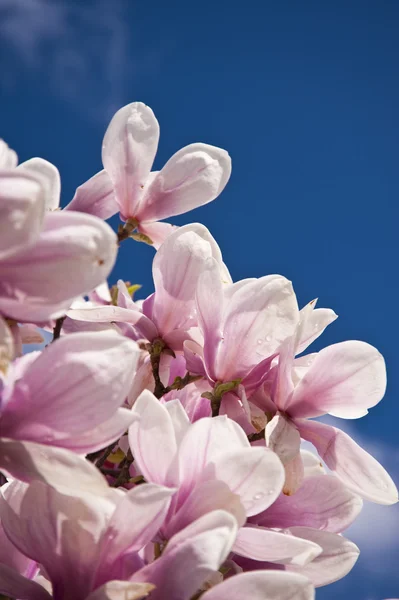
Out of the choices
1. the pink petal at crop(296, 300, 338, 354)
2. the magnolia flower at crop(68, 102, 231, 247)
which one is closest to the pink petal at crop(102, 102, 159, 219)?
the magnolia flower at crop(68, 102, 231, 247)

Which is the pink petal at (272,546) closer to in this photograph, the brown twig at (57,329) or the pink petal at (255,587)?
the pink petal at (255,587)

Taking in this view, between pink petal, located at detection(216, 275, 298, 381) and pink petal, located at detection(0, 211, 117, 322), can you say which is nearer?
pink petal, located at detection(0, 211, 117, 322)

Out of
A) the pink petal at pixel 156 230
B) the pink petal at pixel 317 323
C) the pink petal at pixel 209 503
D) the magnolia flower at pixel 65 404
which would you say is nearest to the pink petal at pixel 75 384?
the magnolia flower at pixel 65 404

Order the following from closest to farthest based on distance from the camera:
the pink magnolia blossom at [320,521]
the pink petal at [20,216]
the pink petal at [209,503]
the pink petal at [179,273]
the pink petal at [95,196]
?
the pink petal at [20,216] → the pink petal at [209,503] → the pink magnolia blossom at [320,521] → the pink petal at [179,273] → the pink petal at [95,196]

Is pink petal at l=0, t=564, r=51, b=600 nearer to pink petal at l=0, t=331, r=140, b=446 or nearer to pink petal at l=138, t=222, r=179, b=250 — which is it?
pink petal at l=0, t=331, r=140, b=446

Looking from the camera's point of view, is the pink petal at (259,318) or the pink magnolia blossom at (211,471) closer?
the pink magnolia blossom at (211,471)

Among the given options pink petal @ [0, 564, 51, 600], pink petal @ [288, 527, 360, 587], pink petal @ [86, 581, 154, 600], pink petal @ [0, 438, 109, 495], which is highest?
pink petal @ [0, 438, 109, 495]
